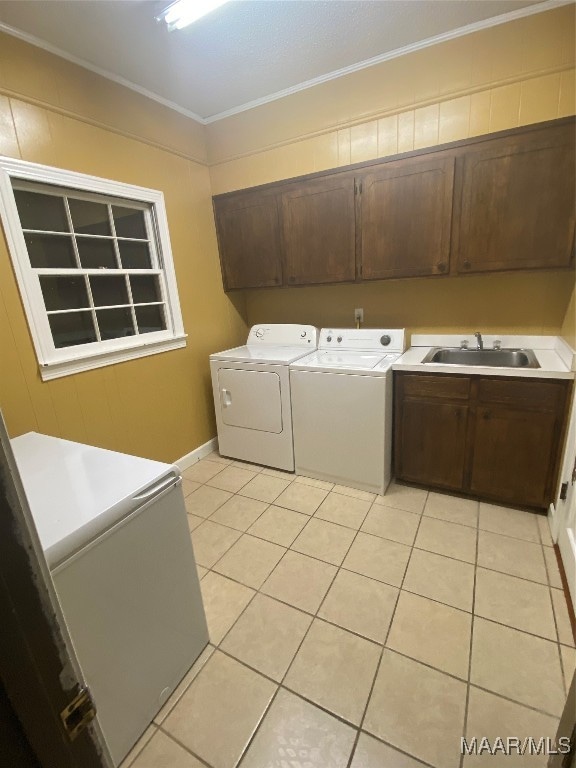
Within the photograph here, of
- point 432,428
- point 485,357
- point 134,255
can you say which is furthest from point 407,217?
point 134,255

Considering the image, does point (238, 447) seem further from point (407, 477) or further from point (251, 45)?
point (251, 45)

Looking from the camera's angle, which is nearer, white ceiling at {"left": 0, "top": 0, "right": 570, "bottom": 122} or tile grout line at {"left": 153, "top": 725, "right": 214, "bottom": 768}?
tile grout line at {"left": 153, "top": 725, "right": 214, "bottom": 768}

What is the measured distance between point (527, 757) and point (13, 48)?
11.9 feet

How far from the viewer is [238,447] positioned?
2943mm

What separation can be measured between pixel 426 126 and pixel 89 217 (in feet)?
7.37

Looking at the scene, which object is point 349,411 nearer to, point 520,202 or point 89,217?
point 520,202

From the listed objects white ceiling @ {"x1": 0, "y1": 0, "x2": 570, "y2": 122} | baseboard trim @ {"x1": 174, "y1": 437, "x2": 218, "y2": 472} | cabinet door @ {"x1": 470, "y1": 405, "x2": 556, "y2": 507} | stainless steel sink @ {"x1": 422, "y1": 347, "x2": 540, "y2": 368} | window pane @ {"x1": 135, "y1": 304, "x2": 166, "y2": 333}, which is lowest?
baseboard trim @ {"x1": 174, "y1": 437, "x2": 218, "y2": 472}

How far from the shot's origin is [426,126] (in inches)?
88.7

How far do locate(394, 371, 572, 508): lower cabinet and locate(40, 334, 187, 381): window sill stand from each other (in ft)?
5.59

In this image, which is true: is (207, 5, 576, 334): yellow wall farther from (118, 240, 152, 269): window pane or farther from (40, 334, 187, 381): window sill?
(40, 334, 187, 381): window sill

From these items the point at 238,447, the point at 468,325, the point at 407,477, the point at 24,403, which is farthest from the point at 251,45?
the point at 407,477

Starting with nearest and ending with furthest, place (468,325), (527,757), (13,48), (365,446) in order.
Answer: (527,757), (13,48), (365,446), (468,325)

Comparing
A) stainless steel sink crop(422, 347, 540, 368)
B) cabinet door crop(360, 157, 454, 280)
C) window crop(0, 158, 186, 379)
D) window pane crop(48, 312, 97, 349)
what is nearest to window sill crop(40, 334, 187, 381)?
window crop(0, 158, 186, 379)

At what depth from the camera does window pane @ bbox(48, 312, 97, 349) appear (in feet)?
6.77
